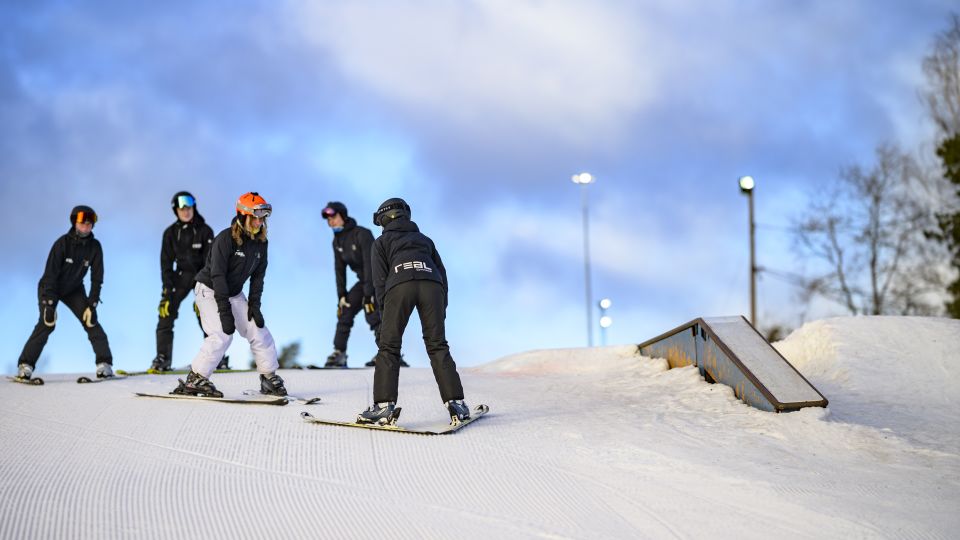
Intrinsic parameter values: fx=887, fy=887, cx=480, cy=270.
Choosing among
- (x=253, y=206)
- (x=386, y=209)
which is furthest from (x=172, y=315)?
(x=386, y=209)

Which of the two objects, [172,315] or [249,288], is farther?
[172,315]

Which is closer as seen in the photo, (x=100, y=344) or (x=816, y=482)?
(x=816, y=482)

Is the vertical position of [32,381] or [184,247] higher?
[184,247]

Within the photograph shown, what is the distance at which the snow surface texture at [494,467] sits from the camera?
5.59 metres

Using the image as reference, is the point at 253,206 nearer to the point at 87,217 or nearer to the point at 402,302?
the point at 402,302

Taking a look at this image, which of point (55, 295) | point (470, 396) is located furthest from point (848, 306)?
point (55, 295)

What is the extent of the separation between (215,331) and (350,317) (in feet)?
16.7

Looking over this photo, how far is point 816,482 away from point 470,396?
4.46m

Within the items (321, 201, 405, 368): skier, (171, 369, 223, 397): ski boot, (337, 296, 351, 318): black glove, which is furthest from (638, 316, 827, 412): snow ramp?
(171, 369, 223, 397): ski boot

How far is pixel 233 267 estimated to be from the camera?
9.55 m

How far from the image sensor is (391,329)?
811cm

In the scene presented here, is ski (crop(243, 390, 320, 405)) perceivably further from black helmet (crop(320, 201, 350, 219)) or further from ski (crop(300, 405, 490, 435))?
black helmet (crop(320, 201, 350, 219))

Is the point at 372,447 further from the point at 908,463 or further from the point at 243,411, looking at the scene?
the point at 908,463

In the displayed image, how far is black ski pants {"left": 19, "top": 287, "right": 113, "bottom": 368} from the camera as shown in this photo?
466 inches
